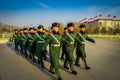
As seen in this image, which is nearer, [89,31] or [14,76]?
[14,76]

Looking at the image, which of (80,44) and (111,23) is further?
(111,23)

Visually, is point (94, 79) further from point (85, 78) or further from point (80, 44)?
point (80, 44)

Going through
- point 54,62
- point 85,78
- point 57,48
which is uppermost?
point 57,48

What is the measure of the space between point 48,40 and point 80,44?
1.97 meters

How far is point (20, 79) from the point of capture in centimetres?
674

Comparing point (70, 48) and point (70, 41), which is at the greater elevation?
point (70, 41)

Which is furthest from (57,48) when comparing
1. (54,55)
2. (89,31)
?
(89,31)

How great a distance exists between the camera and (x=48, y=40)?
6781 millimetres

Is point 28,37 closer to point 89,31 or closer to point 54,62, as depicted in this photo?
point 54,62

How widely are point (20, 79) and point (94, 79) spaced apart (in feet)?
8.28

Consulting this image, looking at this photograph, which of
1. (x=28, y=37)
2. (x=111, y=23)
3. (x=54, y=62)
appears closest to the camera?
(x=54, y=62)

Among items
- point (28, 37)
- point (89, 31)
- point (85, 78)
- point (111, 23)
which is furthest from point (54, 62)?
point (111, 23)

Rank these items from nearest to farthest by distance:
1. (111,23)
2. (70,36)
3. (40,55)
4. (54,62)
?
(54,62)
(70,36)
(40,55)
(111,23)

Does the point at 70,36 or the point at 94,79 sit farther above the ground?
the point at 70,36
